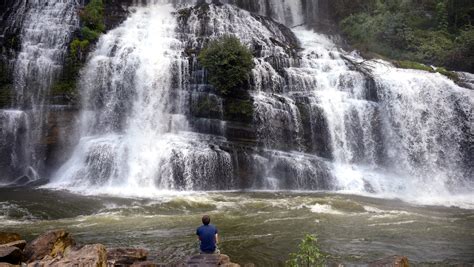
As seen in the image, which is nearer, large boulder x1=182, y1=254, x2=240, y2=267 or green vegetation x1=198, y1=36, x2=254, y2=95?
large boulder x1=182, y1=254, x2=240, y2=267

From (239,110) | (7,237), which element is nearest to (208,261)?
(7,237)

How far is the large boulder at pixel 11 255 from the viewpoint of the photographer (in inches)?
293

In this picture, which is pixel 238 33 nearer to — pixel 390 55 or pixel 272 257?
pixel 390 55

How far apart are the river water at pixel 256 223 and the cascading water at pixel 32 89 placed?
2.83 m

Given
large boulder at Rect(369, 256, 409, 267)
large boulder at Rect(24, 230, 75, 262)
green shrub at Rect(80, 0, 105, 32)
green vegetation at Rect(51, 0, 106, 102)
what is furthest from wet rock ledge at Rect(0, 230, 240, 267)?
green shrub at Rect(80, 0, 105, 32)

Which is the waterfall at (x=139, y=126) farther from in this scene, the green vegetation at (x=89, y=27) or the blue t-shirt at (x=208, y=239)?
the blue t-shirt at (x=208, y=239)

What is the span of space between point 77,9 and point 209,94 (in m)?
10.6

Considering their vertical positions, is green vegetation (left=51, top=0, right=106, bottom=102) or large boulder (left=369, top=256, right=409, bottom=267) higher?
green vegetation (left=51, top=0, right=106, bottom=102)

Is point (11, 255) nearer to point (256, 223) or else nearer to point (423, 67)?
point (256, 223)

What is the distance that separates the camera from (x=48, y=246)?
8102 millimetres

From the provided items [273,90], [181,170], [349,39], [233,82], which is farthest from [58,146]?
[349,39]

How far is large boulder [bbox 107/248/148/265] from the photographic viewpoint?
7.81 metres

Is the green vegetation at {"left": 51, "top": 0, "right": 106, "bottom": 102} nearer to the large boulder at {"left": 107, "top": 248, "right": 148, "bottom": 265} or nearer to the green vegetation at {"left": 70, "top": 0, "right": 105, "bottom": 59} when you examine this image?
the green vegetation at {"left": 70, "top": 0, "right": 105, "bottom": 59}

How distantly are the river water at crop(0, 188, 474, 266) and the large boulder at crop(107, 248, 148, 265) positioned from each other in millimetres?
799
